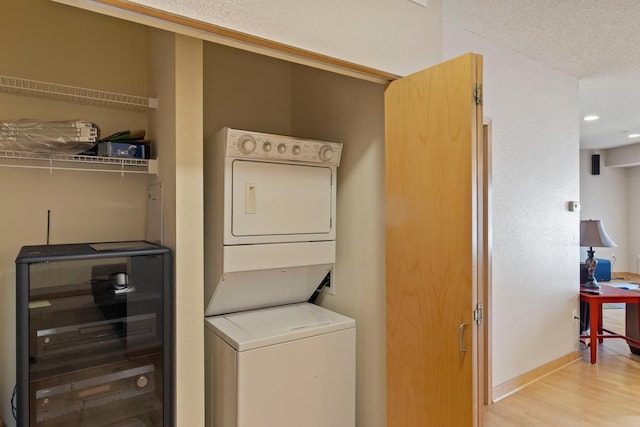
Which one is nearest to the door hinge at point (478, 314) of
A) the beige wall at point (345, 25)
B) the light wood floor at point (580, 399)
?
the beige wall at point (345, 25)

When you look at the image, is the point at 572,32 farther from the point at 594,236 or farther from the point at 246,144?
the point at 246,144

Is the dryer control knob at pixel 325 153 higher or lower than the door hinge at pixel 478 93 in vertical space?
lower

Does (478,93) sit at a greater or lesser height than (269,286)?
greater

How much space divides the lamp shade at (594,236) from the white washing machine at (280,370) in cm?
305

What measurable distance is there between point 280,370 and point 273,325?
0.74 feet

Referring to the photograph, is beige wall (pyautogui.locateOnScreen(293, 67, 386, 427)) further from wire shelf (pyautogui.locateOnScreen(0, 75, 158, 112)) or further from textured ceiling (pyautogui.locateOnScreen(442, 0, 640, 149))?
wire shelf (pyautogui.locateOnScreen(0, 75, 158, 112))

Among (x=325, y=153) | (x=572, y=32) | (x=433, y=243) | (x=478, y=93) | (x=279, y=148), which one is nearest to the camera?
(x=478, y=93)

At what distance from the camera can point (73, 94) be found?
1.89m

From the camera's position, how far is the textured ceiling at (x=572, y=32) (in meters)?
2.38

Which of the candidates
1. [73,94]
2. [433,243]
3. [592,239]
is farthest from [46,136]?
[592,239]

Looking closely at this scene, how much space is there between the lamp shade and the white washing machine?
10.0 ft

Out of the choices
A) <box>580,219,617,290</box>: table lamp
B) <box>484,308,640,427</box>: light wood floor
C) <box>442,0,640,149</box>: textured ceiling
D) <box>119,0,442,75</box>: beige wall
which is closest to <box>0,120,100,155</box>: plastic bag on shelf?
<box>119,0,442,75</box>: beige wall

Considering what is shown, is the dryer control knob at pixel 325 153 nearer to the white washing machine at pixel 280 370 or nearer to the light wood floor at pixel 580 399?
the white washing machine at pixel 280 370

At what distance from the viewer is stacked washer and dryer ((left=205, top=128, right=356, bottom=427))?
5.95 ft
